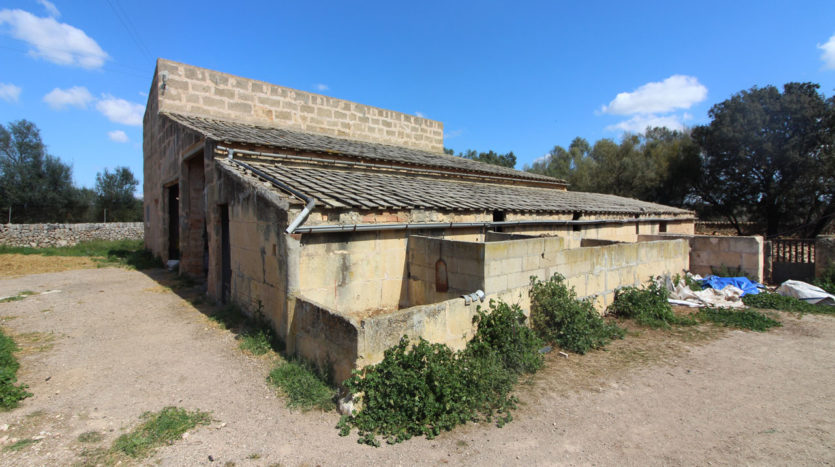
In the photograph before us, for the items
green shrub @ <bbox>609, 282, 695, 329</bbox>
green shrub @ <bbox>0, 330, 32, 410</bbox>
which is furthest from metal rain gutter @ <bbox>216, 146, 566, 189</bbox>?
green shrub @ <bbox>609, 282, 695, 329</bbox>

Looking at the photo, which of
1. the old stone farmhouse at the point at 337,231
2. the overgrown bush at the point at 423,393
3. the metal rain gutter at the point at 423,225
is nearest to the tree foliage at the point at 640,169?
the old stone farmhouse at the point at 337,231

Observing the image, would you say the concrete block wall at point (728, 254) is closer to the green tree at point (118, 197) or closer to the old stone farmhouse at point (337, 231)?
the old stone farmhouse at point (337, 231)

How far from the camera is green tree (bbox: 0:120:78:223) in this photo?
77.3 feet

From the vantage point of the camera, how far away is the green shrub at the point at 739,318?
7715 millimetres

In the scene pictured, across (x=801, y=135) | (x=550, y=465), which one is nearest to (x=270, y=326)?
(x=550, y=465)

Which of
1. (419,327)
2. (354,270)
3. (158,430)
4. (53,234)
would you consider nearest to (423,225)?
(354,270)

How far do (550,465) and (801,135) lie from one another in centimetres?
2540

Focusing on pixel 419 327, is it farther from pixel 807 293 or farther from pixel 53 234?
pixel 53 234

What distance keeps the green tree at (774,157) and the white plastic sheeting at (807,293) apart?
11.1 meters

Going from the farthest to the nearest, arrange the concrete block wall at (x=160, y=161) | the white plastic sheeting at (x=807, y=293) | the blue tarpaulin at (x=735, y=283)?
the concrete block wall at (x=160, y=161) < the blue tarpaulin at (x=735, y=283) < the white plastic sheeting at (x=807, y=293)

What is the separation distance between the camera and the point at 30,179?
24.2 meters

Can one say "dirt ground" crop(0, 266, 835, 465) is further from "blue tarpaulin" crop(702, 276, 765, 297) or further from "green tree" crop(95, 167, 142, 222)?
"green tree" crop(95, 167, 142, 222)

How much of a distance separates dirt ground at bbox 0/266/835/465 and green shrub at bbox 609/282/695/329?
556mm

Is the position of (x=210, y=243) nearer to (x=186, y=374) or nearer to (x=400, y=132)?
(x=186, y=374)
